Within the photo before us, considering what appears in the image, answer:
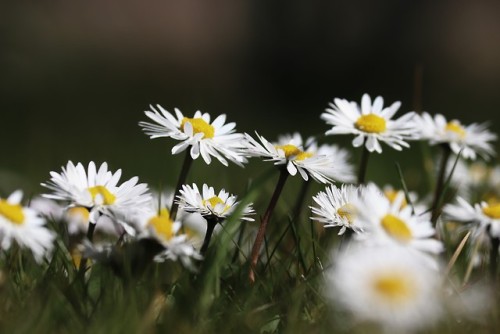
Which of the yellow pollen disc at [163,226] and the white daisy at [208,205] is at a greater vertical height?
the white daisy at [208,205]

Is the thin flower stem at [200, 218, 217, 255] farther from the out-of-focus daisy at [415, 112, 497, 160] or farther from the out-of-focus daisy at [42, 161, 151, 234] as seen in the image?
the out-of-focus daisy at [415, 112, 497, 160]

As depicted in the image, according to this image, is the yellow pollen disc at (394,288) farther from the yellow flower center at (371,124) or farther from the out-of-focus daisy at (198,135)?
the yellow flower center at (371,124)

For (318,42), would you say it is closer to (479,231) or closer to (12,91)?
(12,91)

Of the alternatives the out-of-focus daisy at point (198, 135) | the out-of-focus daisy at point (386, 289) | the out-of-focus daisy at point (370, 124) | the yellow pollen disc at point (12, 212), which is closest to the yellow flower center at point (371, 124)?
the out-of-focus daisy at point (370, 124)

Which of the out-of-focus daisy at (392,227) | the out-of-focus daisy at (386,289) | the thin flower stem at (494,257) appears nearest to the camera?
the out-of-focus daisy at (386,289)

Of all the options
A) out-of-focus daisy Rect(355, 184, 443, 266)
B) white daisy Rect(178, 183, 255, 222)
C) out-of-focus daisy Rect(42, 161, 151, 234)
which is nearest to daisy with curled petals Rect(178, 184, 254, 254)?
white daisy Rect(178, 183, 255, 222)

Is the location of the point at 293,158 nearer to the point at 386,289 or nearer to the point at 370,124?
the point at 370,124

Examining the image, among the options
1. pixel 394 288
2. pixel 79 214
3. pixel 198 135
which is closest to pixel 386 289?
pixel 394 288
